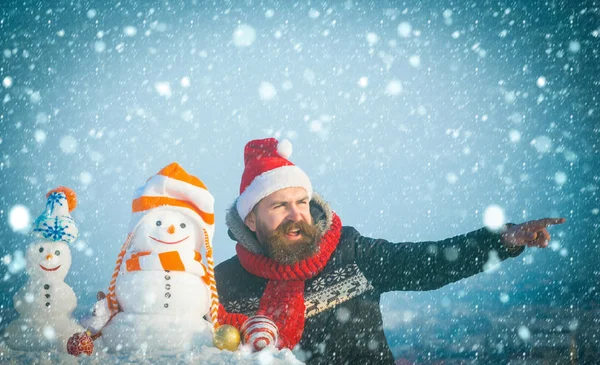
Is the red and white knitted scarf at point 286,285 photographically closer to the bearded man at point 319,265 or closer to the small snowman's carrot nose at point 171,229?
the bearded man at point 319,265

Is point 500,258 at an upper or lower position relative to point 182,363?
upper

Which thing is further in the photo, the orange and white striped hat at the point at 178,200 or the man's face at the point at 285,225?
the man's face at the point at 285,225

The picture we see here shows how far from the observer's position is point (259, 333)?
1883mm

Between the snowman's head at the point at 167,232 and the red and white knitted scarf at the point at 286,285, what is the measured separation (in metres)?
0.46

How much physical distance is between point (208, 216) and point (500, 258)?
173cm

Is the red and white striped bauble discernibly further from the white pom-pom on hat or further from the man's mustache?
the white pom-pom on hat

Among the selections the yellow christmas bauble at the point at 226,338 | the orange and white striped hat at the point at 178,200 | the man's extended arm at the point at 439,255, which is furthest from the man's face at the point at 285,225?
the yellow christmas bauble at the point at 226,338

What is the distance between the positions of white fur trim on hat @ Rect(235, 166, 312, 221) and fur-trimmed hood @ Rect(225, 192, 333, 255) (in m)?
0.08

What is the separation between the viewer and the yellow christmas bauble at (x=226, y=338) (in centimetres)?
182

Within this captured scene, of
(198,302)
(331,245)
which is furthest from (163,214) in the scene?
(331,245)

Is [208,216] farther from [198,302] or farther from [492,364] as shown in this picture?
[492,364]

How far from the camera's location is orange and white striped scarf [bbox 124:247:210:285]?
196cm

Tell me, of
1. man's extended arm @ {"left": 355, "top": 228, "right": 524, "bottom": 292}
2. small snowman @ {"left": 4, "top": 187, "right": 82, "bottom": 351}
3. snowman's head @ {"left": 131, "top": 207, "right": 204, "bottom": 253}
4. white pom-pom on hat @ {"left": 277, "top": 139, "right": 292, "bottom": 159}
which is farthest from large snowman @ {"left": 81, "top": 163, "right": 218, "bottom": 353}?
man's extended arm @ {"left": 355, "top": 228, "right": 524, "bottom": 292}

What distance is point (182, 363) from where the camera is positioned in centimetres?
155
